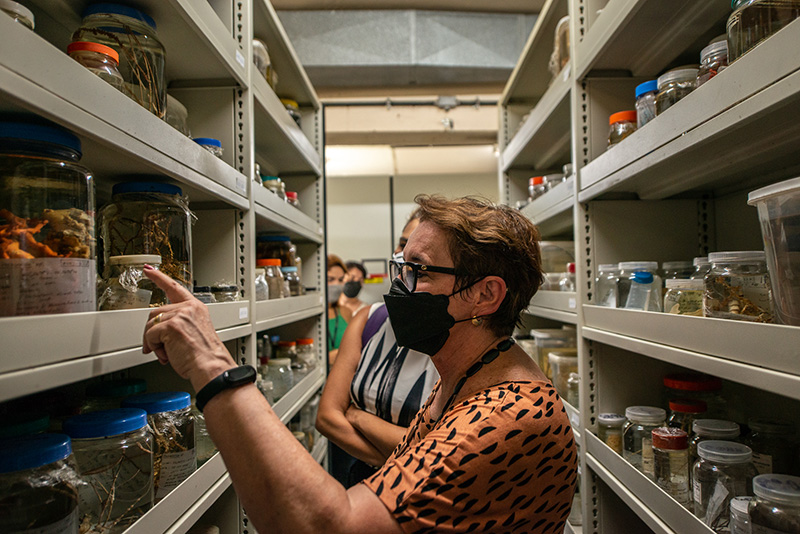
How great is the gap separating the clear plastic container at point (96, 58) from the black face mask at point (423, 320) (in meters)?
0.73

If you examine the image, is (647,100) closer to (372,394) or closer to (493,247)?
(493,247)

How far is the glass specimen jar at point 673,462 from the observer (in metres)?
1.19

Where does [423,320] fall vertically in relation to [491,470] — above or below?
above

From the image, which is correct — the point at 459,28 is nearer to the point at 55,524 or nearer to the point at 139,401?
the point at 139,401

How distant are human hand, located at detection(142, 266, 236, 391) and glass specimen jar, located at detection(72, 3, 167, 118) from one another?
0.42 metres

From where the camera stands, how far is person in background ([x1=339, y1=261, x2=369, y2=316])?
308 centimetres

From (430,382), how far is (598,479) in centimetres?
68

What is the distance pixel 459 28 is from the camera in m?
3.46

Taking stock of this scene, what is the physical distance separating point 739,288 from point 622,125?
0.72 m

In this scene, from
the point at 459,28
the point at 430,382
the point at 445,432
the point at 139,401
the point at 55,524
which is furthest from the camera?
the point at 459,28

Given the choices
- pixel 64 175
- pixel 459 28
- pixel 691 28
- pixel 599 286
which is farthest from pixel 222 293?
pixel 459 28

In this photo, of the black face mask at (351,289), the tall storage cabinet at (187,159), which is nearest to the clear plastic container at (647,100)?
the tall storage cabinet at (187,159)

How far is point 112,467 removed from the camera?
2.92 feet

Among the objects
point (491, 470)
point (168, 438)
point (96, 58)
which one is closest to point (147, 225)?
point (96, 58)
